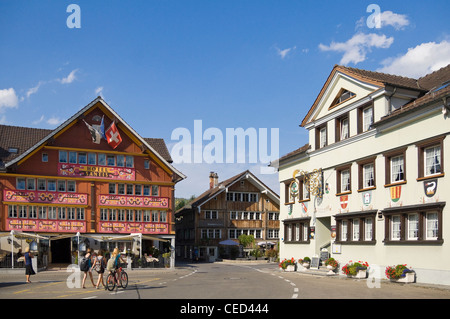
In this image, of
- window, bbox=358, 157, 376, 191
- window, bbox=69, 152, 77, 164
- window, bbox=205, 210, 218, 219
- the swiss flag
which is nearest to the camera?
window, bbox=358, 157, 376, 191

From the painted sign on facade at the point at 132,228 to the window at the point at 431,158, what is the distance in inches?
1108

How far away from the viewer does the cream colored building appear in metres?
23.3

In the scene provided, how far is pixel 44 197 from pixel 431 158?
104ft

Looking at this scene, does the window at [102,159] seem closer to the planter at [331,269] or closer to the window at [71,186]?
the window at [71,186]

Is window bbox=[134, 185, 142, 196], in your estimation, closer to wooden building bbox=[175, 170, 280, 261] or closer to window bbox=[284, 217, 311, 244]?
wooden building bbox=[175, 170, 280, 261]

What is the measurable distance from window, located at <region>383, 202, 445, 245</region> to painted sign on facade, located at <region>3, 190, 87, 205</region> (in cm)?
2736

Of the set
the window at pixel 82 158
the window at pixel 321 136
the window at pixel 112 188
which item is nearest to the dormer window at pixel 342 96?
the window at pixel 321 136

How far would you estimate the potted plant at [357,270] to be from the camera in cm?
2720

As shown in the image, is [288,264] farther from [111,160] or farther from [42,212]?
[42,212]

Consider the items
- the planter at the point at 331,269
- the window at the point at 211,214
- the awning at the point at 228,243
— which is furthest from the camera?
the window at the point at 211,214

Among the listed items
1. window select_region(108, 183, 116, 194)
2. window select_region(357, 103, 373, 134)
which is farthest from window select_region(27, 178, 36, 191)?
window select_region(357, 103, 373, 134)

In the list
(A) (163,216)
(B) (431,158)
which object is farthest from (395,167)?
(A) (163,216)

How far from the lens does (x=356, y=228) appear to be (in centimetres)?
2981
